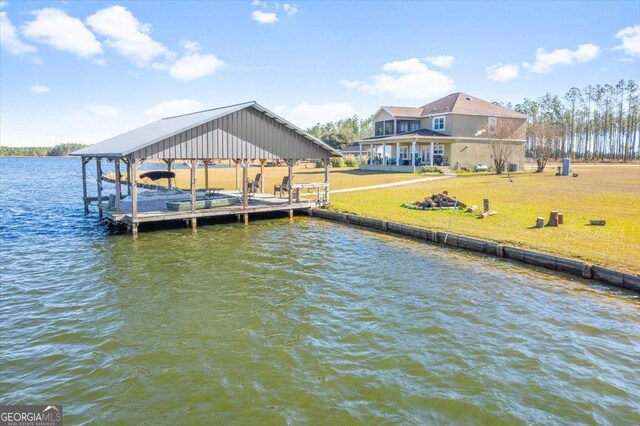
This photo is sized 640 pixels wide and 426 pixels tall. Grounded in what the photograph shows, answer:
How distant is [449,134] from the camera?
1821 inches

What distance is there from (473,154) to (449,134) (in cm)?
318

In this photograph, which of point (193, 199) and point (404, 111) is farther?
point (404, 111)

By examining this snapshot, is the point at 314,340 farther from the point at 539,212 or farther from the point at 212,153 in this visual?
the point at 539,212

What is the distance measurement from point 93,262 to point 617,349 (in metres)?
14.3

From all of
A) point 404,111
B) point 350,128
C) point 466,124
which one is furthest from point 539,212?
point 350,128

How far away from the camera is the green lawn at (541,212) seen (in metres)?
14.2

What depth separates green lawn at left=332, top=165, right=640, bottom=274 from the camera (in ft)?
46.6

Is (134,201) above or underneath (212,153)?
underneath

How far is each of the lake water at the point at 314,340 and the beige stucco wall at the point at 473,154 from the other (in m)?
32.1

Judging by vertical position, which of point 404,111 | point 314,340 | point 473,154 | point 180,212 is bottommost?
point 314,340

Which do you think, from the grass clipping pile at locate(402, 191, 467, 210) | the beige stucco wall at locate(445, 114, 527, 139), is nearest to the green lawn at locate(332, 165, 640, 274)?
the grass clipping pile at locate(402, 191, 467, 210)

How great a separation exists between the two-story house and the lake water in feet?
104

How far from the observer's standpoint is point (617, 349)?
850cm

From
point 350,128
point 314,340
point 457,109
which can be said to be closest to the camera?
point 314,340
